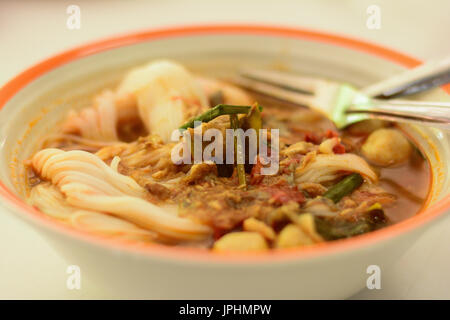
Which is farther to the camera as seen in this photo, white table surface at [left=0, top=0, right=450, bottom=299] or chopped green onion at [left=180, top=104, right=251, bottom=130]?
white table surface at [left=0, top=0, right=450, bottom=299]

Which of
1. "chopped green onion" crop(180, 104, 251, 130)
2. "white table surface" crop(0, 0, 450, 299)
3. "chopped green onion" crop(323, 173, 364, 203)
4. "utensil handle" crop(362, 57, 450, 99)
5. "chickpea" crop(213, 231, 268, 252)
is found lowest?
"chickpea" crop(213, 231, 268, 252)

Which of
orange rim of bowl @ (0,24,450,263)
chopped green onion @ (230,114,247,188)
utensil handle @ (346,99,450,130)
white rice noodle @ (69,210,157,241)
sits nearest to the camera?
orange rim of bowl @ (0,24,450,263)

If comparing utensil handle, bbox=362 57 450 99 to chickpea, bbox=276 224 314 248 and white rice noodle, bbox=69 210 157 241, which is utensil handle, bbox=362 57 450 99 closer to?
chickpea, bbox=276 224 314 248

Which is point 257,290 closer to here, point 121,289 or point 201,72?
point 121,289

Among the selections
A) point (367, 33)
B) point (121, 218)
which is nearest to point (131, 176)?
point (121, 218)

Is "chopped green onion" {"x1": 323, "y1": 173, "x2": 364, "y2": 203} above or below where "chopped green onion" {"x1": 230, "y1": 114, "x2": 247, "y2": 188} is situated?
below

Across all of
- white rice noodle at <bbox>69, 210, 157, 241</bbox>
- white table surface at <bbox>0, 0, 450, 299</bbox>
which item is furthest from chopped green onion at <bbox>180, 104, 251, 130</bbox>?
white table surface at <bbox>0, 0, 450, 299</bbox>

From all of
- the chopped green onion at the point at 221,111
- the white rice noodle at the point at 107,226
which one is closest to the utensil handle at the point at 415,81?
the chopped green onion at the point at 221,111

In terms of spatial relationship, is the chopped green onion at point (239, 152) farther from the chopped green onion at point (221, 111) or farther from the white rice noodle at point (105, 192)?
the white rice noodle at point (105, 192)
